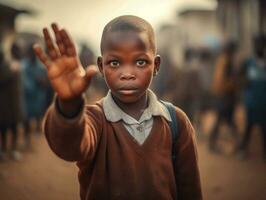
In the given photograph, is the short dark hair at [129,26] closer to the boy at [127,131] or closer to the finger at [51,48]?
the boy at [127,131]

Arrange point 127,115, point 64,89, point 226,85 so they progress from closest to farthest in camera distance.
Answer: point 64,89 < point 127,115 < point 226,85

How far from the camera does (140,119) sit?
1.78 meters

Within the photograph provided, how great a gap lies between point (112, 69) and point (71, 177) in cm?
427

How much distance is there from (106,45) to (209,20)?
2189cm

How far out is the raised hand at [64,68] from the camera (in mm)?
1375

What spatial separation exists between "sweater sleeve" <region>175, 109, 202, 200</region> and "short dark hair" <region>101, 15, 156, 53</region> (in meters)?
0.40

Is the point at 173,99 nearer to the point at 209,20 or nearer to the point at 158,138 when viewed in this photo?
the point at 158,138

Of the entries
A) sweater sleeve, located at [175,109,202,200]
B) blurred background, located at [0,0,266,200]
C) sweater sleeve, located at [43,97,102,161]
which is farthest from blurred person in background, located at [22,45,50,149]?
sweater sleeve, located at [43,97,102,161]

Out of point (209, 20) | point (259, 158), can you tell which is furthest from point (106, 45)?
point (209, 20)

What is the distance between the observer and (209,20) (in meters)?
22.7

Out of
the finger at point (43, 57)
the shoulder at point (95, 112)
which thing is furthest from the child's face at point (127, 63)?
the finger at point (43, 57)

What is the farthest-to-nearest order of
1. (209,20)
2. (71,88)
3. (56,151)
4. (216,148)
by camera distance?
(209,20), (216,148), (56,151), (71,88)

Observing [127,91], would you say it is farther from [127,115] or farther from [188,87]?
[188,87]

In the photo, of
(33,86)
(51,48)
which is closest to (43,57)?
(51,48)
